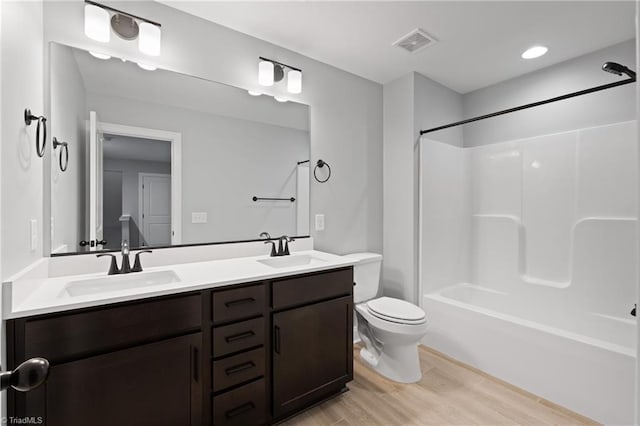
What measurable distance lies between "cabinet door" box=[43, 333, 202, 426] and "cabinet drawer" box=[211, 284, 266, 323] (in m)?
0.14

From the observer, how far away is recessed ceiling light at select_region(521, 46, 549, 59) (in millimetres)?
2287

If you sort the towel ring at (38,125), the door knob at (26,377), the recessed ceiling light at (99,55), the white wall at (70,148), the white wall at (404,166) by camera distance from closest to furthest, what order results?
the door knob at (26,377) → the towel ring at (38,125) → the white wall at (70,148) → the recessed ceiling light at (99,55) → the white wall at (404,166)

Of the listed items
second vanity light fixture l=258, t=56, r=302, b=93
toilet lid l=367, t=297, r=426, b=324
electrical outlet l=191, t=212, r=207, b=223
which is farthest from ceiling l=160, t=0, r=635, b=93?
toilet lid l=367, t=297, r=426, b=324

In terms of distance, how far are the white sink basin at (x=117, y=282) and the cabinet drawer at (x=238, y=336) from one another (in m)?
0.34

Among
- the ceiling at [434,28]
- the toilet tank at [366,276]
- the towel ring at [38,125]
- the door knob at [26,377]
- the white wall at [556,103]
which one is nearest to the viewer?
the door knob at [26,377]

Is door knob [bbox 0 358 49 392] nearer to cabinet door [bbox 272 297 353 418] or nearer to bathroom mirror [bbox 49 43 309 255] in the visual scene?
cabinet door [bbox 272 297 353 418]

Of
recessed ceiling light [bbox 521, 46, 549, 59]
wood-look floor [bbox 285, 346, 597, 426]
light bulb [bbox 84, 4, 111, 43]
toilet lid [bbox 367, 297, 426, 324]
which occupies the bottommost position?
wood-look floor [bbox 285, 346, 597, 426]

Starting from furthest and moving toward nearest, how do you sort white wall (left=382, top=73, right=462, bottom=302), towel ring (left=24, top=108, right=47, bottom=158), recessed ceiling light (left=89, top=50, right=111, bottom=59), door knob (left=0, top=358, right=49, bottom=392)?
white wall (left=382, top=73, right=462, bottom=302) < recessed ceiling light (left=89, top=50, right=111, bottom=59) < towel ring (left=24, top=108, right=47, bottom=158) < door knob (left=0, top=358, right=49, bottom=392)

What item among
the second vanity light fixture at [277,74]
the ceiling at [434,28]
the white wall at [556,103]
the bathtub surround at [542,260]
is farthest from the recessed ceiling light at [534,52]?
the second vanity light fixture at [277,74]

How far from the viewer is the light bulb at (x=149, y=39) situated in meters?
1.67

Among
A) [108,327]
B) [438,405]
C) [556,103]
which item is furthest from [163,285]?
[556,103]

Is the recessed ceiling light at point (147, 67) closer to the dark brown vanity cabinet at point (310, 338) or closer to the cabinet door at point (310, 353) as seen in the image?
the dark brown vanity cabinet at point (310, 338)

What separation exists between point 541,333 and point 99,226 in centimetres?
278

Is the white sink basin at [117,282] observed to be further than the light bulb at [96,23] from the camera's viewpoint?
No
